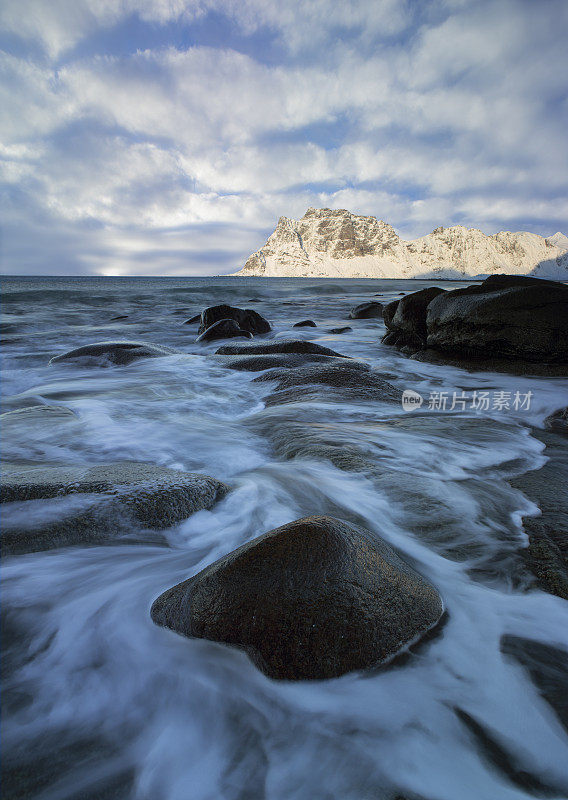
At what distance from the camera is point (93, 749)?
0.89m

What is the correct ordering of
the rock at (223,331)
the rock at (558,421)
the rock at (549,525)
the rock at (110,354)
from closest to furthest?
the rock at (549,525)
the rock at (558,421)
the rock at (110,354)
the rock at (223,331)

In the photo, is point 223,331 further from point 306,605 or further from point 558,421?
point 306,605

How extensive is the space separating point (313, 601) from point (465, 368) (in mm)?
5220

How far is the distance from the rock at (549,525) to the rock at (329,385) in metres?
1.69

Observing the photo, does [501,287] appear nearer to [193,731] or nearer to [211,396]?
[211,396]

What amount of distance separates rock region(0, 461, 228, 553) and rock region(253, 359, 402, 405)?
6.82 feet

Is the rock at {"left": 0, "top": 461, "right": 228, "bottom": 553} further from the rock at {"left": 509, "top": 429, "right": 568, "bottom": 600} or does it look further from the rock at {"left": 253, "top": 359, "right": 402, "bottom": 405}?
the rock at {"left": 253, "top": 359, "right": 402, "bottom": 405}

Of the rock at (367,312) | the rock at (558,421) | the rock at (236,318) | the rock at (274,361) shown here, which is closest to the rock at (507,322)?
the rock at (558,421)

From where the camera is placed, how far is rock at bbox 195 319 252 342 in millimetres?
8094

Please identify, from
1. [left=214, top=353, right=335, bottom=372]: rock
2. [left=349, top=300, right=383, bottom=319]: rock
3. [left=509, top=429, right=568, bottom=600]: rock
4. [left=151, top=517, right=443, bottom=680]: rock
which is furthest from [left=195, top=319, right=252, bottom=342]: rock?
[left=151, top=517, right=443, bottom=680]: rock

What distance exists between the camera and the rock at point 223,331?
809 centimetres

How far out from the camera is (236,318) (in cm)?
874

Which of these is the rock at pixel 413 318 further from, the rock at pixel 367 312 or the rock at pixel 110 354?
the rock at pixel 367 312

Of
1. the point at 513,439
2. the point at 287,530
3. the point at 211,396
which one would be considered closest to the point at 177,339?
the point at 211,396
